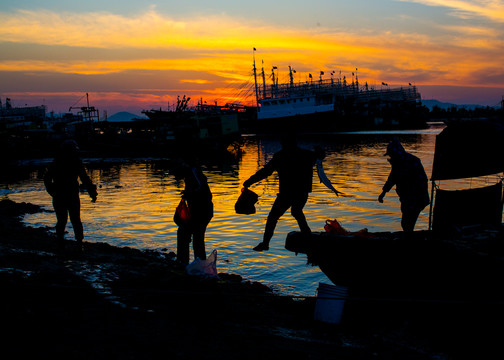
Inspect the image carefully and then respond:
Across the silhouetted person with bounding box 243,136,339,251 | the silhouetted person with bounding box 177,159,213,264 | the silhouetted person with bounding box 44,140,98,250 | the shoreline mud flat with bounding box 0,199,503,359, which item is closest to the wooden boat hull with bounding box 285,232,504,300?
the shoreline mud flat with bounding box 0,199,503,359

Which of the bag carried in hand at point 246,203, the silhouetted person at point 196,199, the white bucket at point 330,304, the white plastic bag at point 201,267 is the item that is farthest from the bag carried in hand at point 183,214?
the white bucket at point 330,304

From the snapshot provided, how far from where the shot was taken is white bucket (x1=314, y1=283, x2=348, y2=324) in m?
4.91

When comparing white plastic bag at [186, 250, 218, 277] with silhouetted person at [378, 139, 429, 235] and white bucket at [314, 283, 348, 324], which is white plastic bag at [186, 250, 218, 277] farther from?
silhouetted person at [378, 139, 429, 235]

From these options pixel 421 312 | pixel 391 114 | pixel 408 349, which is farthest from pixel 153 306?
pixel 391 114

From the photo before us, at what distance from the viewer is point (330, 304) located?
4.91 m

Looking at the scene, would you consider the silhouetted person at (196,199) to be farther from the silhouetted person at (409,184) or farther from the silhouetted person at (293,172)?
the silhouetted person at (409,184)

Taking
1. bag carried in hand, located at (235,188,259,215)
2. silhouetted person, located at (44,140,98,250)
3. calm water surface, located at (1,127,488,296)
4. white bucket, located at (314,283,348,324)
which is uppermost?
silhouetted person, located at (44,140,98,250)

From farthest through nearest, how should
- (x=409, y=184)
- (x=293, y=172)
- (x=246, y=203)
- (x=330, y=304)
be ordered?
(x=409, y=184) → (x=246, y=203) → (x=293, y=172) → (x=330, y=304)

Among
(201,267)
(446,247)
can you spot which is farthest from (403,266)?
(201,267)

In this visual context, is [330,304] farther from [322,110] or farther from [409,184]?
[322,110]

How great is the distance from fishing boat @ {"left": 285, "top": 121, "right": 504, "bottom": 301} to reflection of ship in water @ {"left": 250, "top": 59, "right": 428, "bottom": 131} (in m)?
69.8

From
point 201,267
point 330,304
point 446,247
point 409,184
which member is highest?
point 409,184

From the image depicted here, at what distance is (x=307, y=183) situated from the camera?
20.3ft

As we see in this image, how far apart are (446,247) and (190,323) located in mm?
2792
